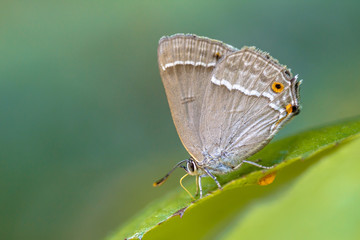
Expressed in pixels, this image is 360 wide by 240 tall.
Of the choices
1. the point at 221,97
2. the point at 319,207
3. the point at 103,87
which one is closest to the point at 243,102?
the point at 221,97

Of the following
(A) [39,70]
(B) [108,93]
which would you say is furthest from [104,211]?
(A) [39,70]

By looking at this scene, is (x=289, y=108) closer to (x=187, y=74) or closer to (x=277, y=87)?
(x=277, y=87)

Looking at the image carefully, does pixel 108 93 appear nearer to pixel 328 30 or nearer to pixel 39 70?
pixel 39 70

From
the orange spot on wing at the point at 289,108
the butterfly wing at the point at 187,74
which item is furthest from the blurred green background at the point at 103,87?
the butterfly wing at the point at 187,74

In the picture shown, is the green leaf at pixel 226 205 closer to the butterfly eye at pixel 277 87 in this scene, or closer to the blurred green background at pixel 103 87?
the butterfly eye at pixel 277 87

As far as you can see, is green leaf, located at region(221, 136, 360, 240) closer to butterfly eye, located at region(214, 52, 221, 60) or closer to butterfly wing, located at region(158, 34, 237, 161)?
butterfly wing, located at region(158, 34, 237, 161)

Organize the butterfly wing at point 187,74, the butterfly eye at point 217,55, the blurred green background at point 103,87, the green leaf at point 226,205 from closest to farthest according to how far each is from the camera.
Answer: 1. the green leaf at point 226,205
2. the butterfly wing at point 187,74
3. the butterfly eye at point 217,55
4. the blurred green background at point 103,87
